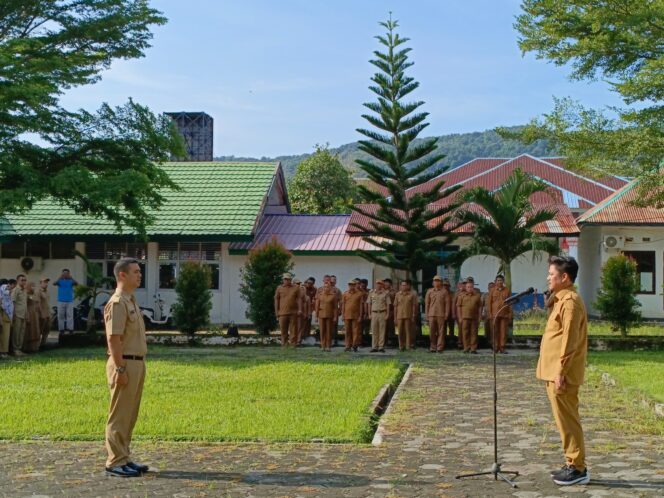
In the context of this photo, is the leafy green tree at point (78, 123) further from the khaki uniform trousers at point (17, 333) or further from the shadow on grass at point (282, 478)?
the shadow on grass at point (282, 478)

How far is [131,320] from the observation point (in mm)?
7055

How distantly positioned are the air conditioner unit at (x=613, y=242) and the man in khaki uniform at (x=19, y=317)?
56.9ft

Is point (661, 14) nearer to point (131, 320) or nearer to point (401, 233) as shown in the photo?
point (401, 233)

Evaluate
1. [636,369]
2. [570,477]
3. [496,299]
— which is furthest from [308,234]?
[570,477]

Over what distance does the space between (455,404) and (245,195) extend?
1787 cm

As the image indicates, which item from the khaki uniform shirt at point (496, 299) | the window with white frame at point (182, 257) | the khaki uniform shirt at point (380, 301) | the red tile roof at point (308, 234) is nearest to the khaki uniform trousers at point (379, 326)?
the khaki uniform shirt at point (380, 301)

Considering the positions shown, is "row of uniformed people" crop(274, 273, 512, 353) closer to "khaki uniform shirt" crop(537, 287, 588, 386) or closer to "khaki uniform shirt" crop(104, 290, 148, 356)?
"khaki uniform shirt" crop(537, 287, 588, 386)

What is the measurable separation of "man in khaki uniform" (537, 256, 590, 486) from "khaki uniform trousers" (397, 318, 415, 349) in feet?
38.9

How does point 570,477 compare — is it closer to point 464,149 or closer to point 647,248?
point 647,248

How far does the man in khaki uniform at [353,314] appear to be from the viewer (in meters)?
18.9

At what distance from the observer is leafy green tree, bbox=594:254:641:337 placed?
66.4 feet

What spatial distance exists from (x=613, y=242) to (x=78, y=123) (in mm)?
16233

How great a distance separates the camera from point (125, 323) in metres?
7.00

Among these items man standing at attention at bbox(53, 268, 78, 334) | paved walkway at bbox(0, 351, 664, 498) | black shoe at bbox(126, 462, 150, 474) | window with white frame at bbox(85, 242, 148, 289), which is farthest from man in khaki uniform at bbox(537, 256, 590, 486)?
window with white frame at bbox(85, 242, 148, 289)
